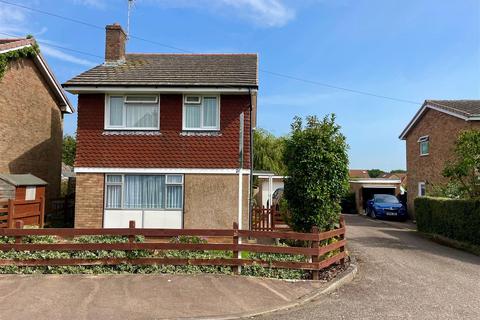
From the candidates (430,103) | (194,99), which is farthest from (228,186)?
(430,103)

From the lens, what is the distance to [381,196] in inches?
1134

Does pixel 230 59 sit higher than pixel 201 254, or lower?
higher

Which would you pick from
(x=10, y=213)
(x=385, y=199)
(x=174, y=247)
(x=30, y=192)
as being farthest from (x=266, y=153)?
(x=174, y=247)

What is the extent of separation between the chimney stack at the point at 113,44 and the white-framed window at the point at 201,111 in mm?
3819

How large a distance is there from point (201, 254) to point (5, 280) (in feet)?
12.9

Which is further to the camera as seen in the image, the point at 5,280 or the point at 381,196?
the point at 381,196

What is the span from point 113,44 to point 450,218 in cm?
1453

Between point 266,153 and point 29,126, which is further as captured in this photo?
point 266,153

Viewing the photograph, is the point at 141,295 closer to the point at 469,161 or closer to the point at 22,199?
the point at 22,199

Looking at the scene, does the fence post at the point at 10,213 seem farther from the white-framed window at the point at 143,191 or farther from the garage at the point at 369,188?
the garage at the point at 369,188

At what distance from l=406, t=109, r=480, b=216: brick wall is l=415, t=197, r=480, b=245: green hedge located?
156 inches

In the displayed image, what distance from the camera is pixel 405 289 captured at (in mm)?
8258

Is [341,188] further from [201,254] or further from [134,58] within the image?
[134,58]

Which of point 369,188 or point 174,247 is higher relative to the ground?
point 369,188
